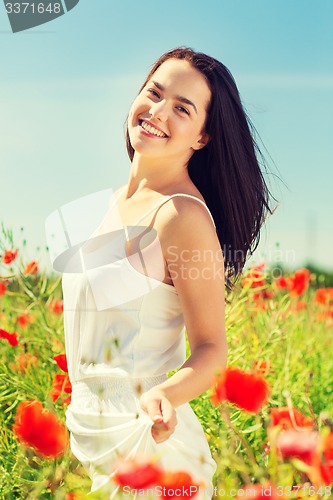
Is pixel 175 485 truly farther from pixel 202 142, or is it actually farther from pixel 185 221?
pixel 202 142

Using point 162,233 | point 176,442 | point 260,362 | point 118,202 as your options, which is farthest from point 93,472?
point 260,362

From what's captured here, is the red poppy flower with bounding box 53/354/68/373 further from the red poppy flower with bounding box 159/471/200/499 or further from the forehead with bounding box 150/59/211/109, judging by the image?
the red poppy flower with bounding box 159/471/200/499

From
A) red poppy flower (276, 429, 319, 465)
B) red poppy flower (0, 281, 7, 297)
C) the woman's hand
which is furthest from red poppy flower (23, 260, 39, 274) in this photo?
red poppy flower (276, 429, 319, 465)

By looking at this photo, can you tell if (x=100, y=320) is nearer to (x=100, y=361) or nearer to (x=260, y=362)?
(x=100, y=361)

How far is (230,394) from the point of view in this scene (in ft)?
2.84

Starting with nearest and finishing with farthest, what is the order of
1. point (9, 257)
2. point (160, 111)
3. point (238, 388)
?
point (238, 388) → point (160, 111) → point (9, 257)

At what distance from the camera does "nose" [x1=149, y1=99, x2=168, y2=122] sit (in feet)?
4.15

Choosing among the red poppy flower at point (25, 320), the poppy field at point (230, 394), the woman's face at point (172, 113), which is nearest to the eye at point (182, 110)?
the woman's face at point (172, 113)

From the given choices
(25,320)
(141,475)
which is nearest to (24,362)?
(25,320)

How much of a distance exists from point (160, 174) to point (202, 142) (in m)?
0.13

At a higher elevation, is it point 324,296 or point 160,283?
point 160,283

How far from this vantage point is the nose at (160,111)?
49.8 inches

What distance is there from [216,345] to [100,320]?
0.20 metres

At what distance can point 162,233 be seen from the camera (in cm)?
118
